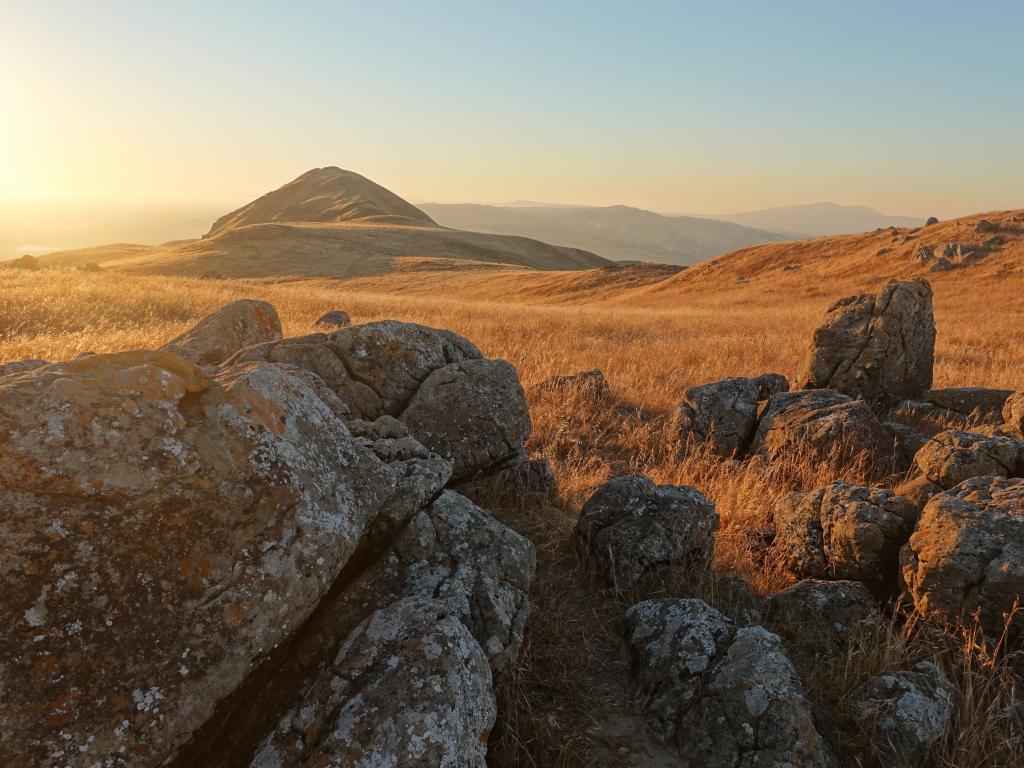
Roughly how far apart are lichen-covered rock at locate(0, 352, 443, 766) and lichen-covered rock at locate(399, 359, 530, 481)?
250cm

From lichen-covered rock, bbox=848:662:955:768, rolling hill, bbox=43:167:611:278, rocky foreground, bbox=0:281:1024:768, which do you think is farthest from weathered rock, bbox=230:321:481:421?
rolling hill, bbox=43:167:611:278

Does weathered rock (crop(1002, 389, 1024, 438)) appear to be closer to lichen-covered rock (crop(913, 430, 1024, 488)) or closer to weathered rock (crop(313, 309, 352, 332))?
lichen-covered rock (crop(913, 430, 1024, 488))

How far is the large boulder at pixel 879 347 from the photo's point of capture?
30.6ft

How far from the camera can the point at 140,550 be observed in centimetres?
264

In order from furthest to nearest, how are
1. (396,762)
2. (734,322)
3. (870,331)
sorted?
(734,322) → (870,331) → (396,762)

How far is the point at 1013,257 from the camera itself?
3741 centimetres

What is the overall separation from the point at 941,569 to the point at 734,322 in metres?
22.8

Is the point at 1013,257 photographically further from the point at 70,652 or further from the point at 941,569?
the point at 70,652

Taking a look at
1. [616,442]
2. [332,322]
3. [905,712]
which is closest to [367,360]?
[616,442]

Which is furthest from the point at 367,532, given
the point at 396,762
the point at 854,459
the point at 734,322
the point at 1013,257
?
the point at 1013,257

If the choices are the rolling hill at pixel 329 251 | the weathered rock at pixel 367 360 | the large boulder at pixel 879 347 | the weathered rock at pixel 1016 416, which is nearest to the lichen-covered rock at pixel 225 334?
the weathered rock at pixel 367 360

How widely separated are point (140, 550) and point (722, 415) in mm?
7304

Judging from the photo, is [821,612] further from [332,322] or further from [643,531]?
[332,322]

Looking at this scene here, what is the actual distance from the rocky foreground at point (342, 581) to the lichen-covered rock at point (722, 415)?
2.67m
